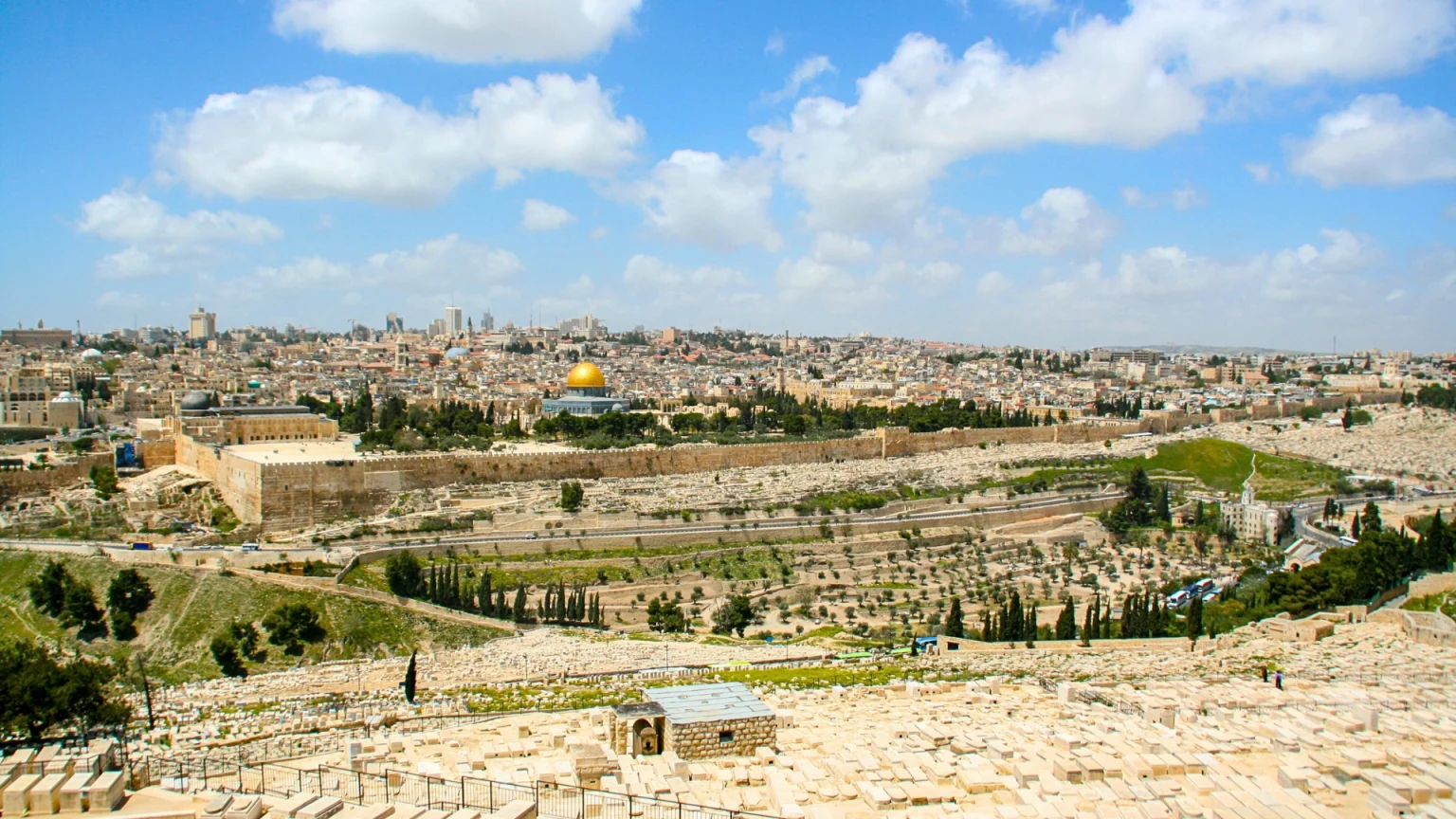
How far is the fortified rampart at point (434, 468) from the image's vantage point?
2366 cm

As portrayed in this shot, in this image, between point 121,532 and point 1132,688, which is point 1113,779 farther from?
point 121,532

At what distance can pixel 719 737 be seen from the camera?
8555 mm

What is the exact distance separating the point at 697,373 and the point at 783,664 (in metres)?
54.1

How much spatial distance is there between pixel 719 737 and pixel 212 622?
461 inches

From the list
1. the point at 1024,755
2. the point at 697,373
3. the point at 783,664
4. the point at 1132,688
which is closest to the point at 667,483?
the point at 783,664

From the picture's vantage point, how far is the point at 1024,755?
27.9ft

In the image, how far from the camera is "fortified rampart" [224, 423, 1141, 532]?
77.6 ft

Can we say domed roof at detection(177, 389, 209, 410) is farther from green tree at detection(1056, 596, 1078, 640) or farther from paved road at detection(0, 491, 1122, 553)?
green tree at detection(1056, 596, 1078, 640)

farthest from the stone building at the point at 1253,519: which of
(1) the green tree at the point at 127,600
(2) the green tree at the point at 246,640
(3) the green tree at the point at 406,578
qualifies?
(1) the green tree at the point at 127,600

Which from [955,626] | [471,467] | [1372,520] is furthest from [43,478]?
[1372,520]

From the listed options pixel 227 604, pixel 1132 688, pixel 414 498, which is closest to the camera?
pixel 1132 688

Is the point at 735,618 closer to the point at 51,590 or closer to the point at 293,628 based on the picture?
the point at 293,628

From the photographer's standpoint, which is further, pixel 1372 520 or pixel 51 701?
pixel 1372 520

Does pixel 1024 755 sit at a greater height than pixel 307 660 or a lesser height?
greater
